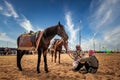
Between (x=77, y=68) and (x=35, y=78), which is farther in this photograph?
(x=77, y=68)

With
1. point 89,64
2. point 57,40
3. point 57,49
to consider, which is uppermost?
point 57,40

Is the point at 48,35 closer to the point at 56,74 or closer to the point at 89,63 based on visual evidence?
the point at 56,74

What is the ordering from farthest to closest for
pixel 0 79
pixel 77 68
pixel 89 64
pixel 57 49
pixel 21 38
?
pixel 57 49, pixel 21 38, pixel 77 68, pixel 89 64, pixel 0 79

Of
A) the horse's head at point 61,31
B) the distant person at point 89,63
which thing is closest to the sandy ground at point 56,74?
the distant person at point 89,63

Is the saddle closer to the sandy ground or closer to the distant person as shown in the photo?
the sandy ground

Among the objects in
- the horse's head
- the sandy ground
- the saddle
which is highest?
the horse's head

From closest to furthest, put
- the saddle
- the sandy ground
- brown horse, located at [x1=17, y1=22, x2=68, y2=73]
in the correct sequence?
the sandy ground < brown horse, located at [x1=17, y1=22, x2=68, y2=73] < the saddle

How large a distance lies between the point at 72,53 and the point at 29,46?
3008mm

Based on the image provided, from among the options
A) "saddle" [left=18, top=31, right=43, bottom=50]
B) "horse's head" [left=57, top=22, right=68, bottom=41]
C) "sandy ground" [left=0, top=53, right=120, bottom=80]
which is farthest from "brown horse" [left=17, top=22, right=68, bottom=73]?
"sandy ground" [left=0, top=53, right=120, bottom=80]

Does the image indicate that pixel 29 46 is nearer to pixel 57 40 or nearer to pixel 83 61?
pixel 83 61

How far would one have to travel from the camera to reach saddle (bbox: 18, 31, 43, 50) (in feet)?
28.5

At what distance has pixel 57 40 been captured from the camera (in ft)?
48.0

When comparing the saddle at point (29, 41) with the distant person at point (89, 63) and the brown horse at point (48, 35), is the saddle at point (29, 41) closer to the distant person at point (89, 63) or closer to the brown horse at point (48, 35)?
the brown horse at point (48, 35)

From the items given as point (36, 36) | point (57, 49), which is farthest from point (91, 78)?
point (57, 49)
